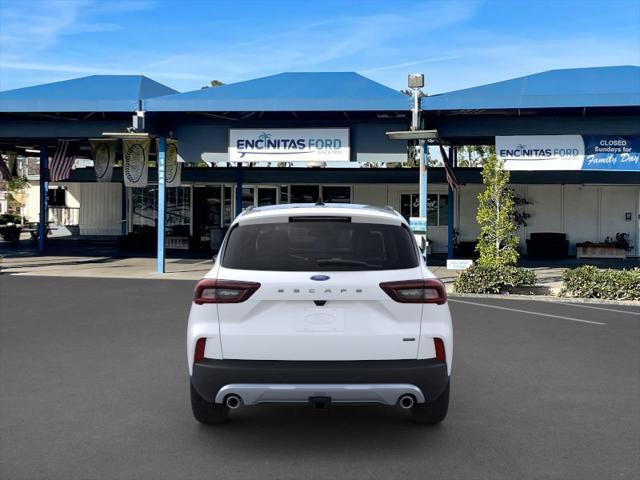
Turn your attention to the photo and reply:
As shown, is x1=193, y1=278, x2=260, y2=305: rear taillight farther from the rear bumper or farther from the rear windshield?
the rear bumper

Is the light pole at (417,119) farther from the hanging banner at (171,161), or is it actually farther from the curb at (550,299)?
the hanging banner at (171,161)

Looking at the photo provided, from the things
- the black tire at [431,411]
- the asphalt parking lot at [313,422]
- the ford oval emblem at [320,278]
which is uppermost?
the ford oval emblem at [320,278]

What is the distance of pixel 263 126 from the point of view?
791 inches

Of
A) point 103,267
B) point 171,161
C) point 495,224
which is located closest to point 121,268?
point 103,267

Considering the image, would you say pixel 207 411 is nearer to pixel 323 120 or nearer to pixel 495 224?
pixel 495 224

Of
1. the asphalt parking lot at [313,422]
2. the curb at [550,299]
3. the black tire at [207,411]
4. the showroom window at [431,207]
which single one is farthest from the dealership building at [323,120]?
the black tire at [207,411]

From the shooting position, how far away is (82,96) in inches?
770

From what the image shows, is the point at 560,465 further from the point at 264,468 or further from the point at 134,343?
the point at 134,343

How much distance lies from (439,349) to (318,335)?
2.78ft

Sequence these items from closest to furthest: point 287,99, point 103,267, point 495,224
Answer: point 495,224, point 287,99, point 103,267

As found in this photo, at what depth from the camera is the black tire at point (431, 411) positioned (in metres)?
5.20

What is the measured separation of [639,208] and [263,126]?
637 inches

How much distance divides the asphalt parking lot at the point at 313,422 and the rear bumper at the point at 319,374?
513 millimetres

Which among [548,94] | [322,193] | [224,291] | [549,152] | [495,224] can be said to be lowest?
[224,291]
